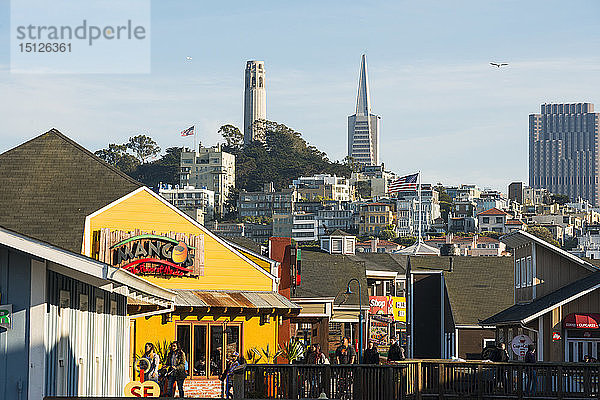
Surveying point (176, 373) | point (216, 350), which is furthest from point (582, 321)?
point (176, 373)

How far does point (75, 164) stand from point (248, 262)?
7153 mm

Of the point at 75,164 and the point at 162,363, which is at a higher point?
the point at 75,164

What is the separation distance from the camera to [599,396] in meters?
24.5

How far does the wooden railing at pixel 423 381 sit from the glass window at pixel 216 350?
37.3 feet

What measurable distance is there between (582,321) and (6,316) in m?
24.2

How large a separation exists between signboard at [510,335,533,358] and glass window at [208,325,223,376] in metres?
9.77

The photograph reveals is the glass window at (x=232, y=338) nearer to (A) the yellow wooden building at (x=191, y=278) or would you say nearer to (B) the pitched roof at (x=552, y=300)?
(A) the yellow wooden building at (x=191, y=278)

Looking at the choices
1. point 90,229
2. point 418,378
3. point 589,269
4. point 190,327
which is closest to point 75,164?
point 90,229

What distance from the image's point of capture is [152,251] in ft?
122

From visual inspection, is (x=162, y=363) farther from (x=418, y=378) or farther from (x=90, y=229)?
(x=418, y=378)

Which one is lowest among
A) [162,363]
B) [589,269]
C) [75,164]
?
[162,363]

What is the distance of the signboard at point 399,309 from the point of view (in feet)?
224

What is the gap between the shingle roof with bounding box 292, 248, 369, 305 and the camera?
56.5m

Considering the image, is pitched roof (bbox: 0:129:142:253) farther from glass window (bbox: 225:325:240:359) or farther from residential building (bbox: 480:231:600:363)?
residential building (bbox: 480:231:600:363)
